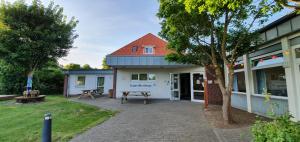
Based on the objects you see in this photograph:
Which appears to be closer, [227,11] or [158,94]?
[227,11]

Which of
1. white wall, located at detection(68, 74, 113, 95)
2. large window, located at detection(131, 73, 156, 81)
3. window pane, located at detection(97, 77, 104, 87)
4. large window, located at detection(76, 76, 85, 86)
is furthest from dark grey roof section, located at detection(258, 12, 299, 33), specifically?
large window, located at detection(76, 76, 85, 86)

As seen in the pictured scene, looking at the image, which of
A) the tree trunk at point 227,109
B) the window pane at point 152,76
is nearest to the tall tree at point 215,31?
the tree trunk at point 227,109

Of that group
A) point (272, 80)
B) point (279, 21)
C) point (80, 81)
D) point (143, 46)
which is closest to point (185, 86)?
point (143, 46)

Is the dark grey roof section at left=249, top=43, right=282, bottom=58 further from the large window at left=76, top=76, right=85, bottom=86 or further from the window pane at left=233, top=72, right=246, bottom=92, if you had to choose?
the large window at left=76, top=76, right=85, bottom=86

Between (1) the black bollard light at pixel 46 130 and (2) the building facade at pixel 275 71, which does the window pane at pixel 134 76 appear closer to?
(2) the building facade at pixel 275 71

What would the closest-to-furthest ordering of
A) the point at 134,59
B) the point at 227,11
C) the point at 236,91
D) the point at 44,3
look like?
the point at 227,11 → the point at 236,91 → the point at 134,59 → the point at 44,3

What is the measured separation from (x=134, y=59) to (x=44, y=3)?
10.1m

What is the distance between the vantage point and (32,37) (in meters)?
13.3

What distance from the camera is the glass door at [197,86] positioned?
11891mm

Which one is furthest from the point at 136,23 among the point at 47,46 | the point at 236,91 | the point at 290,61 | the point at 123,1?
the point at 290,61

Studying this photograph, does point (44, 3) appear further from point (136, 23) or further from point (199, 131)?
point (199, 131)

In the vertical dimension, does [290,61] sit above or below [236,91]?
above

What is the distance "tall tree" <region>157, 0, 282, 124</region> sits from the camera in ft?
18.3

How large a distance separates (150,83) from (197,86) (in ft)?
14.0
